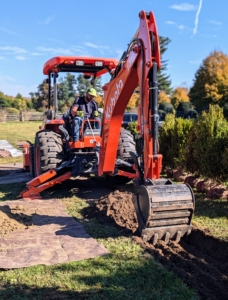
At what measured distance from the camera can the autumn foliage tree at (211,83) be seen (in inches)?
1258

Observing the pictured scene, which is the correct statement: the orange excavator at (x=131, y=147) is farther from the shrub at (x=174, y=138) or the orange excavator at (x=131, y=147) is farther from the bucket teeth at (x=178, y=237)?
the shrub at (x=174, y=138)

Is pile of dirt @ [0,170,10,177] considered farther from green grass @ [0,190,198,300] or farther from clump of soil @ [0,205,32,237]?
green grass @ [0,190,198,300]

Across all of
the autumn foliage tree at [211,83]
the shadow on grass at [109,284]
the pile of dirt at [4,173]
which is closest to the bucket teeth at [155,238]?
the shadow on grass at [109,284]

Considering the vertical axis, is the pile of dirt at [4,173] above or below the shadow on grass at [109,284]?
above

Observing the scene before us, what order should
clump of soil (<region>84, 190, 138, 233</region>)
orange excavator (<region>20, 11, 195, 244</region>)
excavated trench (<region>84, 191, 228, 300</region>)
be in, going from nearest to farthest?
excavated trench (<region>84, 191, 228, 300</region>) → orange excavator (<region>20, 11, 195, 244</region>) → clump of soil (<region>84, 190, 138, 233</region>)

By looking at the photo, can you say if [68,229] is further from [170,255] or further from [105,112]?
[105,112]

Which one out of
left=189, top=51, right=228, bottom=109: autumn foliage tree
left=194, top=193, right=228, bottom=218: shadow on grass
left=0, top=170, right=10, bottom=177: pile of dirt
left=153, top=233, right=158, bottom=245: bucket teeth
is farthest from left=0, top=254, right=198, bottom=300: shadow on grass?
left=189, top=51, right=228, bottom=109: autumn foliage tree

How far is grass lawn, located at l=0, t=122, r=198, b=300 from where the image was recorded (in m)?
3.35

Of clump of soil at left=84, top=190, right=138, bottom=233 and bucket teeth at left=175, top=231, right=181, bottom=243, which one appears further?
clump of soil at left=84, top=190, right=138, bottom=233

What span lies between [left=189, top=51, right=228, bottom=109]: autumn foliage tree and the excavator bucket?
2822 cm

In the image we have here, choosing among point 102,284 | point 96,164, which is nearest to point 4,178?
point 96,164

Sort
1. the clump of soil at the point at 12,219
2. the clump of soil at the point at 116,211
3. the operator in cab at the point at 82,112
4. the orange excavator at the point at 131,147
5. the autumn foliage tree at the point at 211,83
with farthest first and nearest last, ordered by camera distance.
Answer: the autumn foliage tree at the point at 211,83, the operator in cab at the point at 82,112, the clump of soil at the point at 116,211, the clump of soil at the point at 12,219, the orange excavator at the point at 131,147

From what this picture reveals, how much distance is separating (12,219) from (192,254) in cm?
286

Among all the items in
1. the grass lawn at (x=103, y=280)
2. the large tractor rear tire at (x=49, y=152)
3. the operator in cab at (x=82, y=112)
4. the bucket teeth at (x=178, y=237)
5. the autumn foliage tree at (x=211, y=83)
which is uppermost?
the autumn foliage tree at (x=211, y=83)
